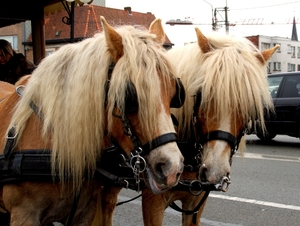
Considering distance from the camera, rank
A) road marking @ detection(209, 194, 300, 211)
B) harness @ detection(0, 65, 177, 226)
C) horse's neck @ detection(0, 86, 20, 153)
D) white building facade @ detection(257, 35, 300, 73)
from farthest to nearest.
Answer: white building facade @ detection(257, 35, 300, 73)
road marking @ detection(209, 194, 300, 211)
horse's neck @ detection(0, 86, 20, 153)
harness @ detection(0, 65, 177, 226)

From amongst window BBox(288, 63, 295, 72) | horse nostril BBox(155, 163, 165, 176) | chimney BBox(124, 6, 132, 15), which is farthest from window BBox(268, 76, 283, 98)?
window BBox(288, 63, 295, 72)

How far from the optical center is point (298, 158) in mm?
8773

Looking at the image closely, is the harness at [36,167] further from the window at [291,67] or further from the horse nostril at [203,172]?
the window at [291,67]

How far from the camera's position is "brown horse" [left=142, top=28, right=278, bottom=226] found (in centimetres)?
265

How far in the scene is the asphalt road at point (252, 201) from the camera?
16.0ft

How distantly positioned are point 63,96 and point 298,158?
7.40m

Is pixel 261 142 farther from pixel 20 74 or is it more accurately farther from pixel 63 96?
pixel 63 96

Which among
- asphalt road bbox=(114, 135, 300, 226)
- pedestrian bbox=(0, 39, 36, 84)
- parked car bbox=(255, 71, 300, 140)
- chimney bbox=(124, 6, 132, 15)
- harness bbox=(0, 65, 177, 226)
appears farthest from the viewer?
chimney bbox=(124, 6, 132, 15)

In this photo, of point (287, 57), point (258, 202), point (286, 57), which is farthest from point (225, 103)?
point (287, 57)

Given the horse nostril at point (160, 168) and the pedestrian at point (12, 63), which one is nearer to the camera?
the horse nostril at point (160, 168)

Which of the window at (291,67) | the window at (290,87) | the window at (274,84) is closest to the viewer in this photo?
the window at (290,87)

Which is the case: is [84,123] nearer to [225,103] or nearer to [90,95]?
[90,95]

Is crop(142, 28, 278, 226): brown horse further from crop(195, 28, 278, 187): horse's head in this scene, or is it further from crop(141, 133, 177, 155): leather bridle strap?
crop(141, 133, 177, 155): leather bridle strap

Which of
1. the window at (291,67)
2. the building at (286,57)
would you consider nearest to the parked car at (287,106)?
the building at (286,57)
